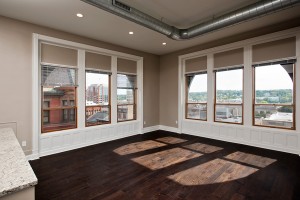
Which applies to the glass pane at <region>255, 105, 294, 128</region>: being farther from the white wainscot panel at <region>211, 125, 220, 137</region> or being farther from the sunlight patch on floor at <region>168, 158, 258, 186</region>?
the sunlight patch on floor at <region>168, 158, 258, 186</region>

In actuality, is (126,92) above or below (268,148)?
above

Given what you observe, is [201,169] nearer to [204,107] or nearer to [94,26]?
[204,107]

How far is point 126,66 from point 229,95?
11.9 ft

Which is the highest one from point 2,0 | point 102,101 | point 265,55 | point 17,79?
point 2,0

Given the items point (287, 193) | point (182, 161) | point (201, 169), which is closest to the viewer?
point (287, 193)

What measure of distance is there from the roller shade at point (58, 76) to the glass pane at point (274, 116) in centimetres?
Answer: 532

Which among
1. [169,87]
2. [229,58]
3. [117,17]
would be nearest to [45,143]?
[117,17]

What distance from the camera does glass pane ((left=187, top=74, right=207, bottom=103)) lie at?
5.76m

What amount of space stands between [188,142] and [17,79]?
4793 mm

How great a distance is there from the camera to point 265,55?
4363 mm

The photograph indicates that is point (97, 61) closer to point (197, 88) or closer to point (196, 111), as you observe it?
point (197, 88)

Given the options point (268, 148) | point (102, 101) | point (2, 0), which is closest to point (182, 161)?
point (268, 148)

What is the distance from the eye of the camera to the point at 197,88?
597 centimetres

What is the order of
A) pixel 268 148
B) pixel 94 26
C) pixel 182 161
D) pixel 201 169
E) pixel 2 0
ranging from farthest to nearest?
pixel 268 148, pixel 94 26, pixel 182 161, pixel 201 169, pixel 2 0
